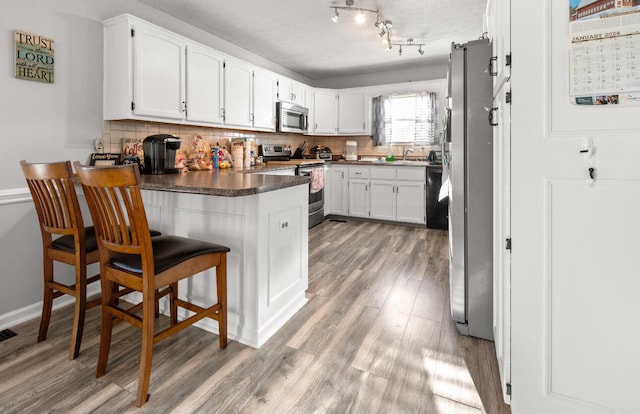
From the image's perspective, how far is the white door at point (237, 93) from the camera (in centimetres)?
370

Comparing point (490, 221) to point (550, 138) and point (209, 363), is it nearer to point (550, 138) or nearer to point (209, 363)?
point (550, 138)

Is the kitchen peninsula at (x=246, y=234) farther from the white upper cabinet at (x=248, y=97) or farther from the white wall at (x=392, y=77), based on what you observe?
the white wall at (x=392, y=77)

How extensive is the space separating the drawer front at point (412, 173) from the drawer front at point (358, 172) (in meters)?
0.49

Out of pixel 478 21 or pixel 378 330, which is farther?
pixel 478 21

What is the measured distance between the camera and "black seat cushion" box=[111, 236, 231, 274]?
1.55 meters

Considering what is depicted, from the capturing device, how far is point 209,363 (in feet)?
5.89

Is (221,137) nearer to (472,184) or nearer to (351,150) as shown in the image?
(351,150)

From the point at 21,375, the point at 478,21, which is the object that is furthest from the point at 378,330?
the point at 478,21

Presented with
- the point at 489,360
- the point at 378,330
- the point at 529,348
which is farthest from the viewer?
the point at 378,330

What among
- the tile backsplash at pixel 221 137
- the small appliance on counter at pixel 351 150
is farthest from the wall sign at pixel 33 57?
the small appliance on counter at pixel 351 150

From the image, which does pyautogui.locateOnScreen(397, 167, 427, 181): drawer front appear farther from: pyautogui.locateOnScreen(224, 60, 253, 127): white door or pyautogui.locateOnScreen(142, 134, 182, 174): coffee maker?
pyautogui.locateOnScreen(142, 134, 182, 174): coffee maker

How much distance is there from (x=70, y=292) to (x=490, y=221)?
2395 millimetres

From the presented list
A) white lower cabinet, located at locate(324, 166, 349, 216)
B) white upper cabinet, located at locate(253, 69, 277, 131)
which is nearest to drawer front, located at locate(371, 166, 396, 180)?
white lower cabinet, located at locate(324, 166, 349, 216)

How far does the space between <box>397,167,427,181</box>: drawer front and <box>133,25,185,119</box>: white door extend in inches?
122
